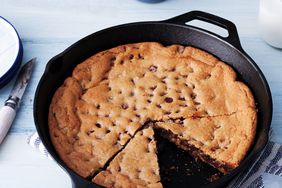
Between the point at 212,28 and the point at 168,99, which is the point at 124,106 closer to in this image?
the point at 168,99

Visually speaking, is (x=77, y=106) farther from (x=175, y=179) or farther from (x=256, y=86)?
(x=256, y=86)

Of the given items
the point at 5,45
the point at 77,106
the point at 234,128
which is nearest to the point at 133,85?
the point at 77,106

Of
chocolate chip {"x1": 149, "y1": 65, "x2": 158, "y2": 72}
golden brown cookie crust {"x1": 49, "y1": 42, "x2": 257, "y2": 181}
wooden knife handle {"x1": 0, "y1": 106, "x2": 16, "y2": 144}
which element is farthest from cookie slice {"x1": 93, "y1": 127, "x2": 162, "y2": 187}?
wooden knife handle {"x1": 0, "y1": 106, "x2": 16, "y2": 144}

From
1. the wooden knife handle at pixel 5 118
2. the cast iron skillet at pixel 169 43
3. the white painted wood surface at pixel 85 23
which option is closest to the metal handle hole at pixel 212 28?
the white painted wood surface at pixel 85 23

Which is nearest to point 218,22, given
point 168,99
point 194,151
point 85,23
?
point 168,99

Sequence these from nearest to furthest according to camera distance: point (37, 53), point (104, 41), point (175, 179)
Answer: point (175, 179)
point (104, 41)
point (37, 53)

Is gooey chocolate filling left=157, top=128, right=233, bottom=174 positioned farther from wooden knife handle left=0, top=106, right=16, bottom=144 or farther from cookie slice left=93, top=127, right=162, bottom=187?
wooden knife handle left=0, top=106, right=16, bottom=144
